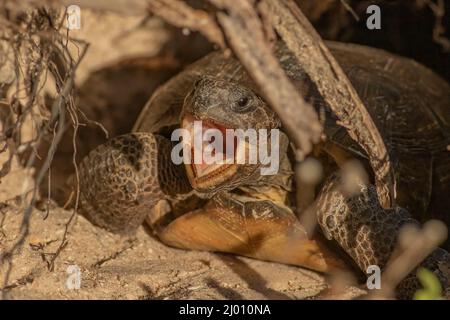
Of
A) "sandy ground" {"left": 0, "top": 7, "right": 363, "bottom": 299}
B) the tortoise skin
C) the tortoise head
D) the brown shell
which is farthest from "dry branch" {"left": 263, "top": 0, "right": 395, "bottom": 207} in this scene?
"sandy ground" {"left": 0, "top": 7, "right": 363, "bottom": 299}

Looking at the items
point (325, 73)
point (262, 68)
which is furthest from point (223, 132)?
point (262, 68)

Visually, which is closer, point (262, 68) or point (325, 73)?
point (262, 68)

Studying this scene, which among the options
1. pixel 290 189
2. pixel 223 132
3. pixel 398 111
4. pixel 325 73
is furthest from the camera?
pixel 398 111

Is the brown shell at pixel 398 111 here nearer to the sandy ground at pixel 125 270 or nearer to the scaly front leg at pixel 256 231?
the scaly front leg at pixel 256 231

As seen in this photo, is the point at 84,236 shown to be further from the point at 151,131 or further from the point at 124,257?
the point at 151,131

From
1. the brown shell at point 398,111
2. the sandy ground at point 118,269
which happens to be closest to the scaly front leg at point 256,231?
the sandy ground at point 118,269

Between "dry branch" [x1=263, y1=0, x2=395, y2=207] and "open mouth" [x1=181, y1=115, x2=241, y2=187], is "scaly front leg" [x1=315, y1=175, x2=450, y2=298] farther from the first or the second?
"open mouth" [x1=181, y1=115, x2=241, y2=187]

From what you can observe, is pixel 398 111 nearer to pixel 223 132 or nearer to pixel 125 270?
pixel 223 132

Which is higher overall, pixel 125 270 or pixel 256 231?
pixel 256 231
